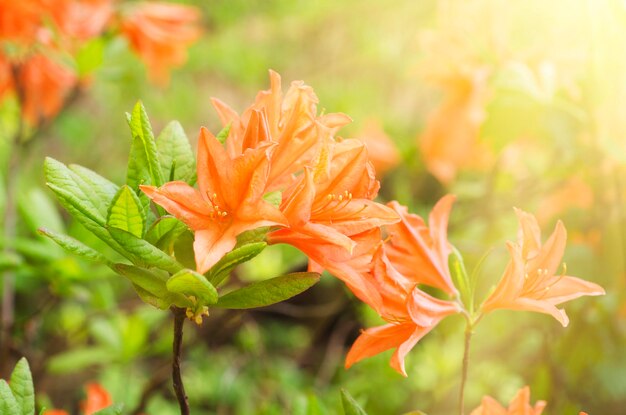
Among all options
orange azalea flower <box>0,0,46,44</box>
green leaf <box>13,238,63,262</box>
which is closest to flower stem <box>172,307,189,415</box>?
green leaf <box>13,238,63,262</box>

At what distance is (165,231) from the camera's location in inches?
24.3

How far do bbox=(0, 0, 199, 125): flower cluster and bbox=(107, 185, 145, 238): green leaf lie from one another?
79 cm

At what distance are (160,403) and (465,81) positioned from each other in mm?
911

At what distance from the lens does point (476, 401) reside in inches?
75.7

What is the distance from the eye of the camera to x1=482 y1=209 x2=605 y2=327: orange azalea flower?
2.15 ft

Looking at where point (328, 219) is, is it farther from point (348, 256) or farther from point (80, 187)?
point (80, 187)

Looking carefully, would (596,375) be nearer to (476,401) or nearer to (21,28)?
(476,401)

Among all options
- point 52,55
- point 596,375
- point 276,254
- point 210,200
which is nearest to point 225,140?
point 210,200

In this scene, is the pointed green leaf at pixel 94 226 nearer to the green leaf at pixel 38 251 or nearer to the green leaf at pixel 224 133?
the green leaf at pixel 224 133

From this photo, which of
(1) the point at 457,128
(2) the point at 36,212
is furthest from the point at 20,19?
(1) the point at 457,128

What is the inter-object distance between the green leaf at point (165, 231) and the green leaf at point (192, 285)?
0.06 metres

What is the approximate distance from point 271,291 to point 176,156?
0.16 metres

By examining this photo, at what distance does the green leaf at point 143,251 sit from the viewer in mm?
572

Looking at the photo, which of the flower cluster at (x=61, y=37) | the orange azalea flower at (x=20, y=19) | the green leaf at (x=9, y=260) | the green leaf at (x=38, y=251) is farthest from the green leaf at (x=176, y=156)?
the orange azalea flower at (x=20, y=19)
